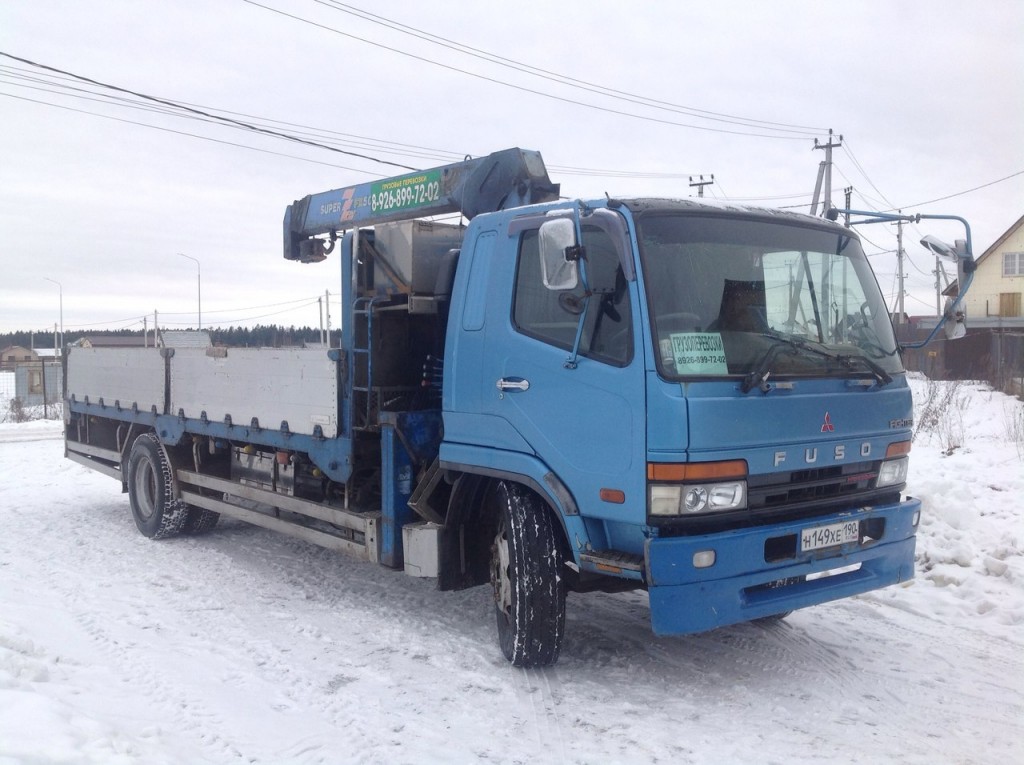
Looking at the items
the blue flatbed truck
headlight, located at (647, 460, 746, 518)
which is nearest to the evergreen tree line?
the blue flatbed truck

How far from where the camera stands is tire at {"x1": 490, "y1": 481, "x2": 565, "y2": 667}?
4.85 meters

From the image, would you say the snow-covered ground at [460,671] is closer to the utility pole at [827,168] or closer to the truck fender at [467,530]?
the truck fender at [467,530]

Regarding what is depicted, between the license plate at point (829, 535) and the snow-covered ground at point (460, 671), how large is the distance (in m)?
0.80

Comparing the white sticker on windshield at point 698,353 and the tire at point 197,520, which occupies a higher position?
the white sticker on windshield at point 698,353

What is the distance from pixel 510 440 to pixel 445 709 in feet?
4.81

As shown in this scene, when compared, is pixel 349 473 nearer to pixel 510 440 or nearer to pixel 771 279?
pixel 510 440

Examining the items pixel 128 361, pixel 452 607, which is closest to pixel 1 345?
pixel 128 361

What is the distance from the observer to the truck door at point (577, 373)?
4.33 m

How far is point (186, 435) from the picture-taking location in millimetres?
8602

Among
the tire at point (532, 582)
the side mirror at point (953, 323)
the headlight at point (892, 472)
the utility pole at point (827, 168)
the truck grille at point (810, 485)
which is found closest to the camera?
the truck grille at point (810, 485)

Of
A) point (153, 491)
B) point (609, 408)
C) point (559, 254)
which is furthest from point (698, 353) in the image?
point (153, 491)

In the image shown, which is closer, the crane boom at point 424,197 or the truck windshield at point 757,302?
the truck windshield at point 757,302

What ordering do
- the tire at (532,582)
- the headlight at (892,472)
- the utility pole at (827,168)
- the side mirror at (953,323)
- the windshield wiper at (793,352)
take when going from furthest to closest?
the utility pole at (827,168), the side mirror at (953,323), the headlight at (892,472), the tire at (532,582), the windshield wiper at (793,352)

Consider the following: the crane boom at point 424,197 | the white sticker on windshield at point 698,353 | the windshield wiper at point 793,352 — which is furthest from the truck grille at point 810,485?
the crane boom at point 424,197
